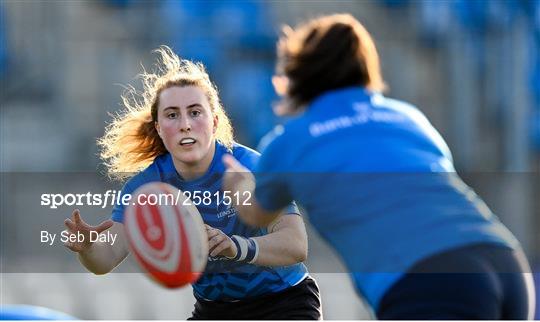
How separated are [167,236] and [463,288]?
1.54m

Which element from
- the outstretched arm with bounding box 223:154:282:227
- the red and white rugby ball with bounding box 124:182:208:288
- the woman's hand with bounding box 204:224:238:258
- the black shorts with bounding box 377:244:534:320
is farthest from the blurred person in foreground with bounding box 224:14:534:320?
the red and white rugby ball with bounding box 124:182:208:288

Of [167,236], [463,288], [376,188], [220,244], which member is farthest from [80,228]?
[463,288]

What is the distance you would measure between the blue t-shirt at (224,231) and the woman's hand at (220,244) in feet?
0.66

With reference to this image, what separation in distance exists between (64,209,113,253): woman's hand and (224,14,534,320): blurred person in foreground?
3.38ft

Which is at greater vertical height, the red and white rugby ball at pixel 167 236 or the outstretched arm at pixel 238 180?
the outstretched arm at pixel 238 180

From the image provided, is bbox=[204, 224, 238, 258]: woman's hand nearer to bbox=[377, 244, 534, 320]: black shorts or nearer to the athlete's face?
the athlete's face

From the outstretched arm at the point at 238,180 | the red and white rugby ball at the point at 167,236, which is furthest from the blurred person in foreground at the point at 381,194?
the red and white rugby ball at the point at 167,236

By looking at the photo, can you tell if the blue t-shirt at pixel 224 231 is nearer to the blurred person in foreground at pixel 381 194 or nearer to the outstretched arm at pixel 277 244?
the outstretched arm at pixel 277 244

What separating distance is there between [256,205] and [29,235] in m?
7.17

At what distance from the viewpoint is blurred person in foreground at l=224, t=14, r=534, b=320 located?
262cm

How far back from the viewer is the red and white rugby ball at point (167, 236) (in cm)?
387

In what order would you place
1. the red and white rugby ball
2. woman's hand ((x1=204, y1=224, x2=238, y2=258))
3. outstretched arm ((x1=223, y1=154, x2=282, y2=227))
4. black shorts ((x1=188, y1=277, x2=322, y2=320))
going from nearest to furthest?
outstretched arm ((x1=223, y1=154, x2=282, y2=227)) < woman's hand ((x1=204, y1=224, x2=238, y2=258)) < the red and white rugby ball < black shorts ((x1=188, y1=277, x2=322, y2=320))

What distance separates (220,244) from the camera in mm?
3760

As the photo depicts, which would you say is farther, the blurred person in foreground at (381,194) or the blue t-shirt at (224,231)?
the blue t-shirt at (224,231)
